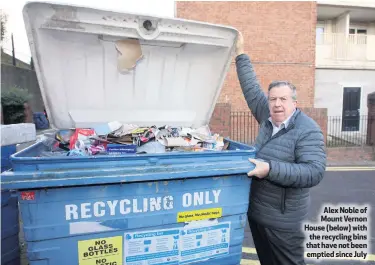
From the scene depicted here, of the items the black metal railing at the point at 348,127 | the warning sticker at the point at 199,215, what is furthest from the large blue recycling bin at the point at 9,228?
the black metal railing at the point at 348,127

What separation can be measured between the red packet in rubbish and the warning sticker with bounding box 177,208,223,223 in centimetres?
93

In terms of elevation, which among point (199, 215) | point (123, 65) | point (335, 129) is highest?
point (123, 65)

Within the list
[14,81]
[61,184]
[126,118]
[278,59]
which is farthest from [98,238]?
[14,81]

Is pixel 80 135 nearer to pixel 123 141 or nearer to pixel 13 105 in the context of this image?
pixel 123 141

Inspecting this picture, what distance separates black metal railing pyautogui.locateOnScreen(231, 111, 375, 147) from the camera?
887 cm

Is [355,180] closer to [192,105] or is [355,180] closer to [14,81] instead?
[192,105]

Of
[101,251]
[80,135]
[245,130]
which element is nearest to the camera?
[101,251]

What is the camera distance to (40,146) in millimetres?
1985

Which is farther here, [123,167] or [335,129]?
[335,129]

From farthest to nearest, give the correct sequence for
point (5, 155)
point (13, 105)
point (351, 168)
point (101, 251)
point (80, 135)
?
point (13, 105) < point (351, 168) < point (80, 135) < point (5, 155) < point (101, 251)

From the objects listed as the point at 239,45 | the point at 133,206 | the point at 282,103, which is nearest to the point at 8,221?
the point at 133,206

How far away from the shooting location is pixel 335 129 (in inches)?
478

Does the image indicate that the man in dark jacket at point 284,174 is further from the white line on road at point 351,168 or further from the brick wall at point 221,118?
the white line on road at point 351,168

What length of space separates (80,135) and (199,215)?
Answer: 107cm
